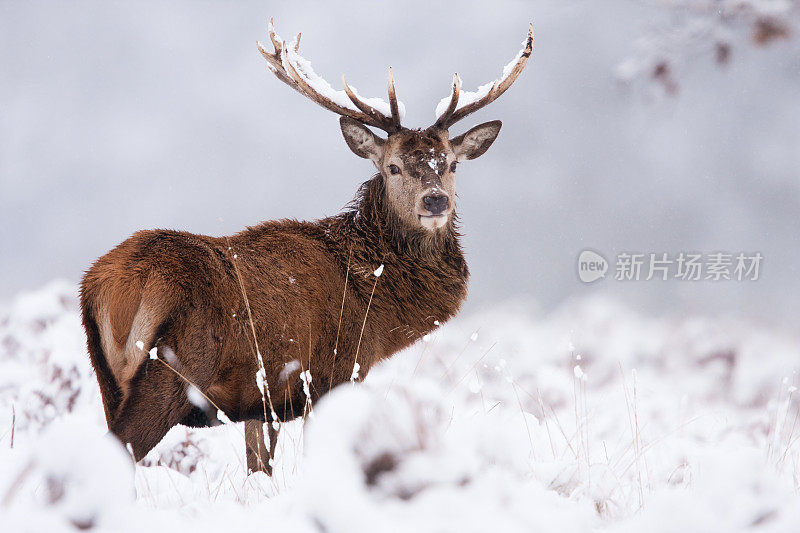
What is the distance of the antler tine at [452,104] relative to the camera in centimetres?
488

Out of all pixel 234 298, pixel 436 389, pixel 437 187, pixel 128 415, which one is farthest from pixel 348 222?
pixel 436 389

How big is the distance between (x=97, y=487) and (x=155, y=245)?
189 cm

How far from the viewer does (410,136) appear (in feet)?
15.9

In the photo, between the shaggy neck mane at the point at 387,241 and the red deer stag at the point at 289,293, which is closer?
the red deer stag at the point at 289,293

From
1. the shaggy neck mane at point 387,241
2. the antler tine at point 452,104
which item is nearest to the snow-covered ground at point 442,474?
the shaggy neck mane at point 387,241

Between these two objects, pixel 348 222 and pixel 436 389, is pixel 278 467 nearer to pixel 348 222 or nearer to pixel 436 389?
pixel 436 389

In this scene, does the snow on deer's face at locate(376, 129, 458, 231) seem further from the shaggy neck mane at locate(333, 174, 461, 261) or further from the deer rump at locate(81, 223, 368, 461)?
the deer rump at locate(81, 223, 368, 461)

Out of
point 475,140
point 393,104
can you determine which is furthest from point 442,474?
point 475,140

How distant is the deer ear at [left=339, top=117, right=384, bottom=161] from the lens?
498 centimetres

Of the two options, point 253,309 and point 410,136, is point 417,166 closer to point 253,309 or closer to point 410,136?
point 410,136

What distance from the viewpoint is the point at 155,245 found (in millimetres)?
3662

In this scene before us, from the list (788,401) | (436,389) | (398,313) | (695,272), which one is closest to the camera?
(436,389)

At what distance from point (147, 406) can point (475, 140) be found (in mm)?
3020

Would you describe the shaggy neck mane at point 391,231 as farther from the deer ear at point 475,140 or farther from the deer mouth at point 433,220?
the deer ear at point 475,140
